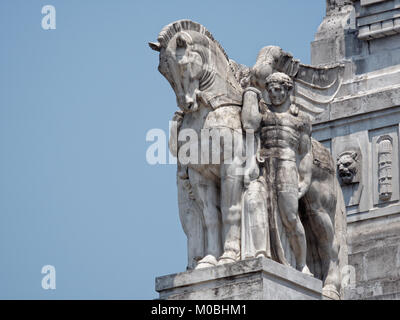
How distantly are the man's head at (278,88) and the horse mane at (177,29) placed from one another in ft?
3.96

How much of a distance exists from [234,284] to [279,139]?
8.98 feet

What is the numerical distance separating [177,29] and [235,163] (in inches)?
94.4

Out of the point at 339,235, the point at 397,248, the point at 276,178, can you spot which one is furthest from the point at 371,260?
the point at 276,178

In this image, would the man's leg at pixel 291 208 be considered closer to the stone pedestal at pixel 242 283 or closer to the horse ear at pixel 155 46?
the stone pedestal at pixel 242 283

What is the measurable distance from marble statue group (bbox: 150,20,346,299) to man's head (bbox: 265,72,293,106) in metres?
0.02

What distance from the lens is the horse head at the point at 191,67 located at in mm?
26219

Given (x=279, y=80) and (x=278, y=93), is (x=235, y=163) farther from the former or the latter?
(x=279, y=80)

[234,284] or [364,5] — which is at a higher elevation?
[364,5]

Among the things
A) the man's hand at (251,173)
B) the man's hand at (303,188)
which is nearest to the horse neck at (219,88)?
the man's hand at (251,173)

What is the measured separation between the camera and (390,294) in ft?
94.3

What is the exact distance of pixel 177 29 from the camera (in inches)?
1040
